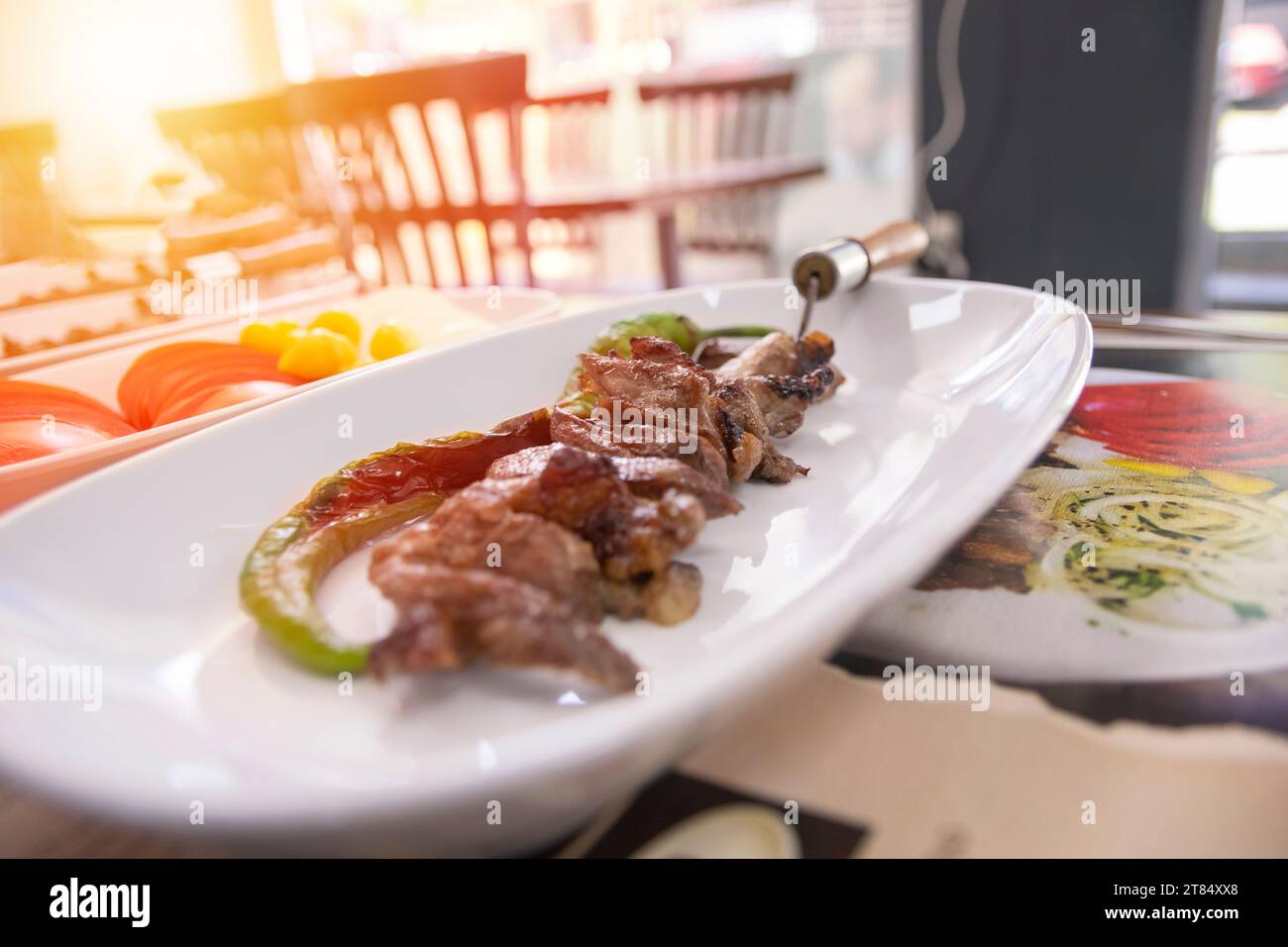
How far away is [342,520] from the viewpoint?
3.32 feet

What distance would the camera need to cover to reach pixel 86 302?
2004 millimetres

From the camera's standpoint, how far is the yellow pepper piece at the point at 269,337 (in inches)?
67.7

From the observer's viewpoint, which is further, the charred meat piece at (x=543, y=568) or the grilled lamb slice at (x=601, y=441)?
the grilled lamb slice at (x=601, y=441)

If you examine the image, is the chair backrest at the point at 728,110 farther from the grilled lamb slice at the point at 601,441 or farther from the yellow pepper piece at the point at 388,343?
the grilled lamb slice at the point at 601,441

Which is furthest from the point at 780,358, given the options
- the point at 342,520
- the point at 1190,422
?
the point at 342,520

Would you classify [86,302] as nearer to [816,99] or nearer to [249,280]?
[249,280]

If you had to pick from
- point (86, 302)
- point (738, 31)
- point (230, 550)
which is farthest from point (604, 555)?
point (738, 31)

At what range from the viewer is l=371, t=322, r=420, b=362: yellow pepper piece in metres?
1.69

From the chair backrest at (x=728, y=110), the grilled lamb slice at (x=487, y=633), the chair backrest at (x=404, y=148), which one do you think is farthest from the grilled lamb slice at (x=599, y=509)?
the chair backrest at (x=728, y=110)

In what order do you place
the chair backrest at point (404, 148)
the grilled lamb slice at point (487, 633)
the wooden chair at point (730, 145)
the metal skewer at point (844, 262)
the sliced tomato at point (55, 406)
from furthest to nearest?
1. the wooden chair at point (730, 145)
2. the chair backrest at point (404, 148)
3. the metal skewer at point (844, 262)
4. the sliced tomato at point (55, 406)
5. the grilled lamb slice at point (487, 633)

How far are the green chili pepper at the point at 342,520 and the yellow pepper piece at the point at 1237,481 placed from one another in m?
0.83

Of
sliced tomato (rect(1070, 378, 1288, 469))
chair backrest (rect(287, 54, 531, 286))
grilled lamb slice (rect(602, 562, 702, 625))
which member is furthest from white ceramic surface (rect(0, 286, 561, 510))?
chair backrest (rect(287, 54, 531, 286))

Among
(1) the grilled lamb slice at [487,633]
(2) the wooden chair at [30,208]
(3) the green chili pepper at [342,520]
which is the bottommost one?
(3) the green chili pepper at [342,520]

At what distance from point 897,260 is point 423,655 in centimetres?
131
